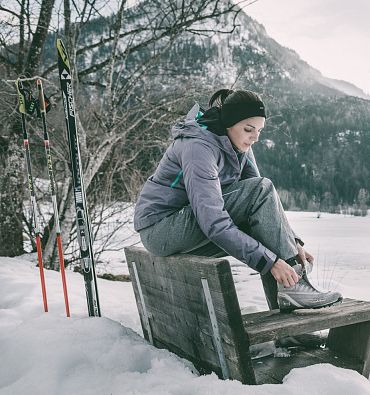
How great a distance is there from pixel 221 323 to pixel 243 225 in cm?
63

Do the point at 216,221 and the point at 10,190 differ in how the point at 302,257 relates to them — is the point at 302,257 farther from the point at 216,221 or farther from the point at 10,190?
the point at 10,190

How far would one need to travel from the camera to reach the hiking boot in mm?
1957

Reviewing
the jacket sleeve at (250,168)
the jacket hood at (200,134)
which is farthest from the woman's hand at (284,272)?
the jacket sleeve at (250,168)

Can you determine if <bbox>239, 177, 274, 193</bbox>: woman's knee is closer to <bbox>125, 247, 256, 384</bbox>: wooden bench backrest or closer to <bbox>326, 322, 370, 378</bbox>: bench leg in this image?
<bbox>125, 247, 256, 384</bbox>: wooden bench backrest

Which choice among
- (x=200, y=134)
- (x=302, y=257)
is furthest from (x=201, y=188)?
(x=302, y=257)

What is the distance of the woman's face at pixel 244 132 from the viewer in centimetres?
218

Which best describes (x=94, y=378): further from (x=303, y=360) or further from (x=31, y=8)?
(x=31, y=8)

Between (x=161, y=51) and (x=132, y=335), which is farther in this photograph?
(x=161, y=51)

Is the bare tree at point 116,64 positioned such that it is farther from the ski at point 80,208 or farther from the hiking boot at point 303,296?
the hiking boot at point 303,296

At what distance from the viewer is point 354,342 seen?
2.15 m

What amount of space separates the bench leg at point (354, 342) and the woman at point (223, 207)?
286mm

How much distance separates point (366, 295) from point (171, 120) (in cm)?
386

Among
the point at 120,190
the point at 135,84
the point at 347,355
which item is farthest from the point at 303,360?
the point at 120,190

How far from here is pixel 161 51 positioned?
6.21m
